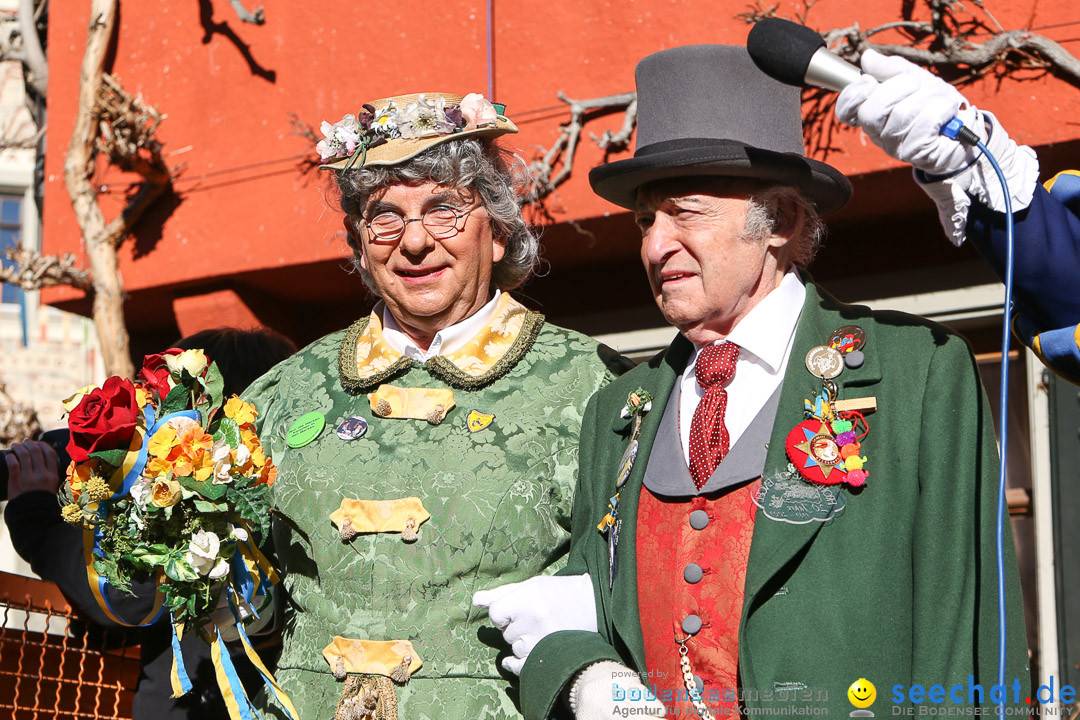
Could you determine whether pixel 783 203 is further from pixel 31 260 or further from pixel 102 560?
pixel 31 260

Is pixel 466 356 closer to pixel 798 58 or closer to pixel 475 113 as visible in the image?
pixel 475 113

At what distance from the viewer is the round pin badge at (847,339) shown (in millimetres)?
2469

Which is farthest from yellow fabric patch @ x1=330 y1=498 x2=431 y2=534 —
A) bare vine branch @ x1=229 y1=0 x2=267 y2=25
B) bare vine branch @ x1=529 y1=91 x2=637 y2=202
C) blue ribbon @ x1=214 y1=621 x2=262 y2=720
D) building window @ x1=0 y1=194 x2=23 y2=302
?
building window @ x1=0 y1=194 x2=23 y2=302

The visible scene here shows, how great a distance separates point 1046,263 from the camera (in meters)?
2.12

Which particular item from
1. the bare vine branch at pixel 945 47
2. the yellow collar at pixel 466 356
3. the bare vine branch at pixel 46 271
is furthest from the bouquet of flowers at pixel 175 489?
the bare vine branch at pixel 46 271

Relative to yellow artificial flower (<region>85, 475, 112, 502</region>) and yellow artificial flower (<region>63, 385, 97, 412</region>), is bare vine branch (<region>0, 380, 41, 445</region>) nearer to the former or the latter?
yellow artificial flower (<region>63, 385, 97, 412</region>)

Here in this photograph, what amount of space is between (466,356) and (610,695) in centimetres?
108

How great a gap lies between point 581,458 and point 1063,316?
3.82ft

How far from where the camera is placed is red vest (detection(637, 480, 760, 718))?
2.35m

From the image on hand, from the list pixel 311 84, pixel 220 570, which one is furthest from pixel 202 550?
pixel 311 84

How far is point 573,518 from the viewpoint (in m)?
2.88

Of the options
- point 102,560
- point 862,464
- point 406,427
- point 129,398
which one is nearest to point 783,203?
point 862,464

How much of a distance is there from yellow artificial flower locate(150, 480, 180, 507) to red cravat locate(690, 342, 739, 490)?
1.09m

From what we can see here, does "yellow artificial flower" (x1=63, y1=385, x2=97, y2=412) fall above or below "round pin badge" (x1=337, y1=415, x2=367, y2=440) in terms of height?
above
